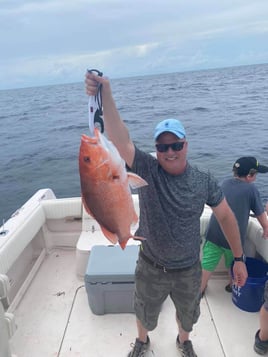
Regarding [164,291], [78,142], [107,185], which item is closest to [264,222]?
[164,291]

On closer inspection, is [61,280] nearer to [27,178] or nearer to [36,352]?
[36,352]

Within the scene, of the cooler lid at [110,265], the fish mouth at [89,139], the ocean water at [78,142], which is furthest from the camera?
the ocean water at [78,142]

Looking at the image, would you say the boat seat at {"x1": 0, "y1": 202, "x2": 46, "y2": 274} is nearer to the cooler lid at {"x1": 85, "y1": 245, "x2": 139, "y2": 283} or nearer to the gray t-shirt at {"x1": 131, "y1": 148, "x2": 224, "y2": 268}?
the cooler lid at {"x1": 85, "y1": 245, "x2": 139, "y2": 283}

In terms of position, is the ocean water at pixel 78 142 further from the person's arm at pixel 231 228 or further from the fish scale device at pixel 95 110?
the fish scale device at pixel 95 110

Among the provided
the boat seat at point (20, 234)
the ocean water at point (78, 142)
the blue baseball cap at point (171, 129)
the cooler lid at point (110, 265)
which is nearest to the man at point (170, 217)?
the blue baseball cap at point (171, 129)

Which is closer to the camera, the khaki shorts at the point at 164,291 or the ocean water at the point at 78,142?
the khaki shorts at the point at 164,291

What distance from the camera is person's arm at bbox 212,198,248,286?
8.32ft

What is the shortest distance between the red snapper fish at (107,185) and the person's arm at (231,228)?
3.08 feet

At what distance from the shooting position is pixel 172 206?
231 cm

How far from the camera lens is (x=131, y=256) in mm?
3566

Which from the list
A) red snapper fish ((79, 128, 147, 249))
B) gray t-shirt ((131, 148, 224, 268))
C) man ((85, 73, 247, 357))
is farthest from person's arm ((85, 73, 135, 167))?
red snapper fish ((79, 128, 147, 249))

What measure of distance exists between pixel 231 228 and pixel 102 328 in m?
1.63

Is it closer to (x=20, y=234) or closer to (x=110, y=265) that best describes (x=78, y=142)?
(x=20, y=234)

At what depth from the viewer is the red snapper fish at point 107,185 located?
5.12 ft
